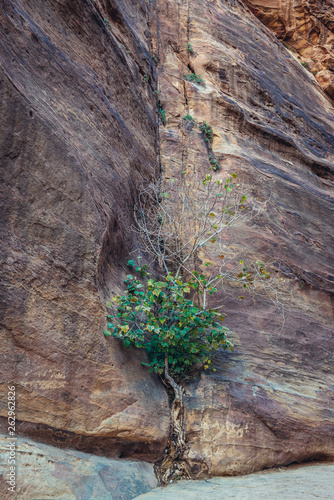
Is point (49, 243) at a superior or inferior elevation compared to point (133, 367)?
superior

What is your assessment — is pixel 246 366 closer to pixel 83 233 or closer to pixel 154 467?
pixel 154 467

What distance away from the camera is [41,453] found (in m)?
4.21

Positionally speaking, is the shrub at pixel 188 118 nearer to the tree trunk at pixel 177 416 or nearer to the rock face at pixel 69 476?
the tree trunk at pixel 177 416

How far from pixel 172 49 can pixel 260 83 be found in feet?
10.3

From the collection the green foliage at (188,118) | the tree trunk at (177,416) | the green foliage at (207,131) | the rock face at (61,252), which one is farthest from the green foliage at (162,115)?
the tree trunk at (177,416)

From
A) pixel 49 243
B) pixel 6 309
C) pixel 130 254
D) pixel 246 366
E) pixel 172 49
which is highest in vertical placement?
pixel 172 49

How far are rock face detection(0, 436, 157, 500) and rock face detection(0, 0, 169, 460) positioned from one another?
204mm

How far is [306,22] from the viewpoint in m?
19.1

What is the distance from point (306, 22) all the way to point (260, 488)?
21313 millimetres

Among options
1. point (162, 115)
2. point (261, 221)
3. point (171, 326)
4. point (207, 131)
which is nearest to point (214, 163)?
point (207, 131)

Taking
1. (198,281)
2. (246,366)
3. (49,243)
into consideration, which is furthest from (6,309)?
(246,366)

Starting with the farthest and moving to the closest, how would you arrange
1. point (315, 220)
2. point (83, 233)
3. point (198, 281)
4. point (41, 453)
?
point (315, 220) → point (198, 281) → point (83, 233) → point (41, 453)

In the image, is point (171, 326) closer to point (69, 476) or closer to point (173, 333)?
point (173, 333)

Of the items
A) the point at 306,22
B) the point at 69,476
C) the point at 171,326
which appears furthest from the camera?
the point at 306,22
